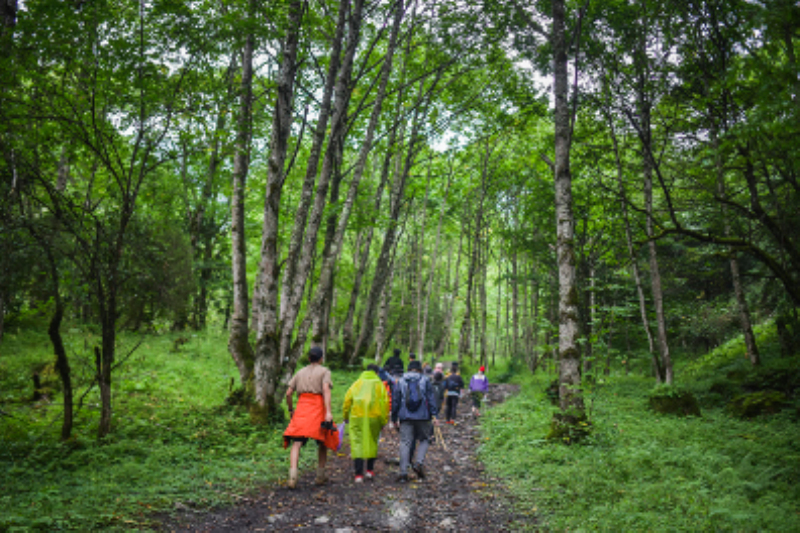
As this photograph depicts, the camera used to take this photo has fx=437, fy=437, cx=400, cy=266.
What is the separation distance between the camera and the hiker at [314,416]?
623 cm

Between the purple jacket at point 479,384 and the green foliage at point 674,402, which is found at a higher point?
the green foliage at point 674,402

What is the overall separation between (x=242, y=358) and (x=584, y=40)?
11215mm

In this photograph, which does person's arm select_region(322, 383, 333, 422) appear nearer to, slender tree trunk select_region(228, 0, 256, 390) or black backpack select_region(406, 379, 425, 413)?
black backpack select_region(406, 379, 425, 413)

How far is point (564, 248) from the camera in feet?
27.8

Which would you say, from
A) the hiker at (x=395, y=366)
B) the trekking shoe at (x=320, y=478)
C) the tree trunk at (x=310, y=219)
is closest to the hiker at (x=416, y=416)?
the trekking shoe at (x=320, y=478)

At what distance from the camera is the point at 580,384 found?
312 inches

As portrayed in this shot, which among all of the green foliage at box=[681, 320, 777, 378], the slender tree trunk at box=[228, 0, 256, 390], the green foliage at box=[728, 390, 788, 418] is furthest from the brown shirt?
the green foliage at box=[681, 320, 777, 378]

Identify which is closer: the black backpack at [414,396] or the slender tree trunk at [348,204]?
the black backpack at [414,396]

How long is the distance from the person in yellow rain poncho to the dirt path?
0.31m

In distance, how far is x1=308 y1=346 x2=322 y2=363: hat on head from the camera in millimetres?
6508

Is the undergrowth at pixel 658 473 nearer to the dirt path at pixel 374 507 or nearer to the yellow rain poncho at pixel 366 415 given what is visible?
the dirt path at pixel 374 507

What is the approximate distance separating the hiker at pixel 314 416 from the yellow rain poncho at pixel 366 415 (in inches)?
18.4

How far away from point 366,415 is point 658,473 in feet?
13.7

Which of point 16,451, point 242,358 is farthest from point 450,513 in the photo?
point 242,358
